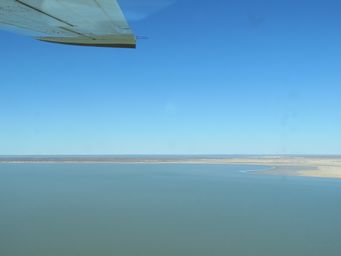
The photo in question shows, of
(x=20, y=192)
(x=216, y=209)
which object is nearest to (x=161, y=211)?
(x=216, y=209)

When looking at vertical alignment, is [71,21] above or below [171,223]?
above

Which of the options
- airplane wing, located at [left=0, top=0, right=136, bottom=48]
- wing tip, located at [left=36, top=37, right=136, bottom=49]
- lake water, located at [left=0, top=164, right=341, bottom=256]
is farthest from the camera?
lake water, located at [left=0, top=164, right=341, bottom=256]

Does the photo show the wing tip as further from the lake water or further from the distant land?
the distant land

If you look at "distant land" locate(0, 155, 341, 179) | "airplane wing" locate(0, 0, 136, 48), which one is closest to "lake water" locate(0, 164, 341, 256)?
"airplane wing" locate(0, 0, 136, 48)

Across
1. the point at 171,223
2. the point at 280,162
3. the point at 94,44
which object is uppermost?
the point at 280,162

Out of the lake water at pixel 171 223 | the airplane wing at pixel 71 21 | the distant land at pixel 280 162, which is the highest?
the distant land at pixel 280 162

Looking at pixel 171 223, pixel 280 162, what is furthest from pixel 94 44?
pixel 280 162

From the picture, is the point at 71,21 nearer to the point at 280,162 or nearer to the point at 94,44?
the point at 94,44

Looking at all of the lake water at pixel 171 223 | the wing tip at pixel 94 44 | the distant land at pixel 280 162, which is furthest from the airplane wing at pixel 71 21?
the distant land at pixel 280 162

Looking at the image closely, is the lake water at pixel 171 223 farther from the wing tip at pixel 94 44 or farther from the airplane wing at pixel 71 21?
the airplane wing at pixel 71 21
